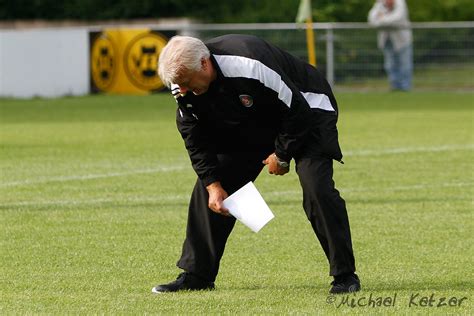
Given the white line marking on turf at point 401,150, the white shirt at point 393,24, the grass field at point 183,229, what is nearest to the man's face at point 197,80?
the grass field at point 183,229

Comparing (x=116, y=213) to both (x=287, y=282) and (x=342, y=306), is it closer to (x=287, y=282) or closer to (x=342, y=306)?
(x=287, y=282)

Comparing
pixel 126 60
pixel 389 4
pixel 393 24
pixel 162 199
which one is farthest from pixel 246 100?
pixel 389 4

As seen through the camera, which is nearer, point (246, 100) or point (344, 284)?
point (246, 100)

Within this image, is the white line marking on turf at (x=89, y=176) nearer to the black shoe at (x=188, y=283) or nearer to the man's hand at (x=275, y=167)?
the black shoe at (x=188, y=283)

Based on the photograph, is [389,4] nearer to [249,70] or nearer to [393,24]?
[393,24]

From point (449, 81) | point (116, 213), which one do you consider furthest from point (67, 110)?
point (116, 213)

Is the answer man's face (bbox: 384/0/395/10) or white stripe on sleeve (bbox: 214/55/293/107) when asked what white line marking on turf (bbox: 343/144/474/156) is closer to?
white stripe on sleeve (bbox: 214/55/293/107)

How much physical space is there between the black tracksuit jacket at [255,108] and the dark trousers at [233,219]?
0.08 meters

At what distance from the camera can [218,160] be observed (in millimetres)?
7129

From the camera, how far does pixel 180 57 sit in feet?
20.8

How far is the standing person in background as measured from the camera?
2581 centimetres

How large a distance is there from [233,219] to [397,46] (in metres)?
19.1

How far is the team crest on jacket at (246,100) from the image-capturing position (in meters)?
6.61

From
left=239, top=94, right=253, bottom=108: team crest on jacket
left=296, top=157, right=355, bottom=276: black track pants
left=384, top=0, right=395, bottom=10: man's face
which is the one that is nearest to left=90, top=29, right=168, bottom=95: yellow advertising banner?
left=384, top=0, right=395, bottom=10: man's face
